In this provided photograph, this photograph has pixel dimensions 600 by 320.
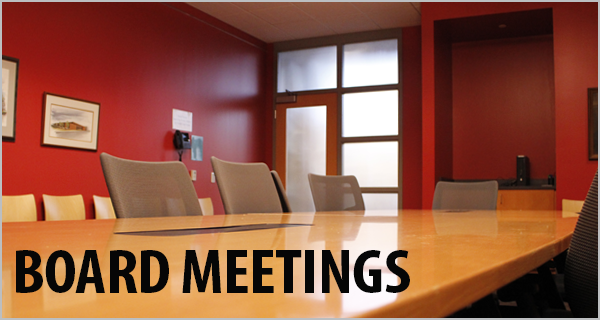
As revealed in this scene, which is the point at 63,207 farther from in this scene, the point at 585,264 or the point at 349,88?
the point at 585,264

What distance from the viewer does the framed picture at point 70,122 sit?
4.03 m

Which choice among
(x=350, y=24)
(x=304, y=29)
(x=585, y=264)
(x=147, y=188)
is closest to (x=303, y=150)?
(x=304, y=29)

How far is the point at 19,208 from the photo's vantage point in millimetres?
3654

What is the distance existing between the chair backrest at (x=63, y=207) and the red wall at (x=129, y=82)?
88 mm

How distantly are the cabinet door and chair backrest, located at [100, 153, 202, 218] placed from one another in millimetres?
3961

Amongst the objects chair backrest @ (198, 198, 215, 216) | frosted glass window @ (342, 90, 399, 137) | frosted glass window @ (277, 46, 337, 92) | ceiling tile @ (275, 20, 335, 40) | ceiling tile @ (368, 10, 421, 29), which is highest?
ceiling tile @ (368, 10, 421, 29)

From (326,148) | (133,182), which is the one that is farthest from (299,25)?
(133,182)

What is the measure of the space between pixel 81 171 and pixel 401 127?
3696 millimetres

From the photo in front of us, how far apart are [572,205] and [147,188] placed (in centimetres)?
379

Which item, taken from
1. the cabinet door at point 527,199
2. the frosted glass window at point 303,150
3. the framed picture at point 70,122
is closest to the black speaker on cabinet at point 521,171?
the cabinet door at point 527,199

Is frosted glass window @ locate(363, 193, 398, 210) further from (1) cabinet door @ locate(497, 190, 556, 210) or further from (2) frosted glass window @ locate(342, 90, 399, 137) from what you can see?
(1) cabinet door @ locate(497, 190, 556, 210)

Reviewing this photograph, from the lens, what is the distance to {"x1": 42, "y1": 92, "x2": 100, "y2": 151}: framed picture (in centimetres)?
403

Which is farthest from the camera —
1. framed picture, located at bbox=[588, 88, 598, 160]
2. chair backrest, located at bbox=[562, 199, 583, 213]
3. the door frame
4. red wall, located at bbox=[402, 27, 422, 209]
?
the door frame

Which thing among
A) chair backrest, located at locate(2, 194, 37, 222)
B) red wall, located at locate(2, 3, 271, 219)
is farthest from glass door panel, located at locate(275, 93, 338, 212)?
chair backrest, located at locate(2, 194, 37, 222)
